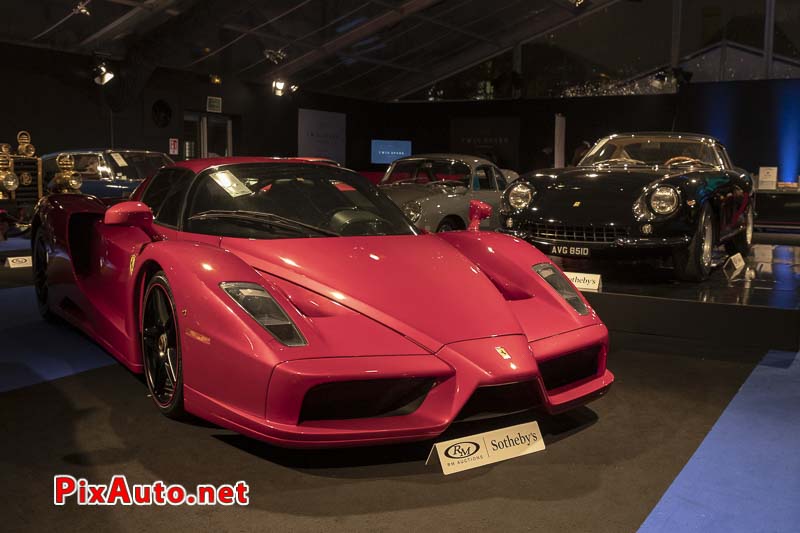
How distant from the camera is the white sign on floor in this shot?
6.46 meters

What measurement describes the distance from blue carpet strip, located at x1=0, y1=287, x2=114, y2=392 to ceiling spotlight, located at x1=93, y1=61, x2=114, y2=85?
312 inches

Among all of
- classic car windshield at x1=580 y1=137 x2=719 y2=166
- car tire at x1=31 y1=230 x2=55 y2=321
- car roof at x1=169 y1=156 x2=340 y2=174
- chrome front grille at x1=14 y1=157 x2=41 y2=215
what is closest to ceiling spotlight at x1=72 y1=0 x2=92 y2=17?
chrome front grille at x1=14 y1=157 x2=41 y2=215

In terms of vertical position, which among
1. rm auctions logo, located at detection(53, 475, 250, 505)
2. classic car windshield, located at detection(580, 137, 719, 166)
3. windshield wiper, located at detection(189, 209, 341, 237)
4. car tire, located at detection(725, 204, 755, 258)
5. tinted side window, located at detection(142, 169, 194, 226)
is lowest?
rm auctions logo, located at detection(53, 475, 250, 505)

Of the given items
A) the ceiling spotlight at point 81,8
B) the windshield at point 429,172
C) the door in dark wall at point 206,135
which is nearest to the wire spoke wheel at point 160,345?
the windshield at point 429,172

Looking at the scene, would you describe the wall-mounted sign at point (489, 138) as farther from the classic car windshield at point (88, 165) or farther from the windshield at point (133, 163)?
the classic car windshield at point (88, 165)

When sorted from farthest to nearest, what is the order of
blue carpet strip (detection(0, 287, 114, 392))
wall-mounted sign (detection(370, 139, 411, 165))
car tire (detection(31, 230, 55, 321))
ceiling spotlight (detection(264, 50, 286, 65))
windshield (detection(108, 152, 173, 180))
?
wall-mounted sign (detection(370, 139, 411, 165)) < ceiling spotlight (detection(264, 50, 286, 65)) < windshield (detection(108, 152, 173, 180)) < car tire (detection(31, 230, 55, 321)) < blue carpet strip (detection(0, 287, 114, 392))

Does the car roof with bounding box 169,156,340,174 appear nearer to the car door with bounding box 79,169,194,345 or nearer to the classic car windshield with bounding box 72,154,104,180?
the car door with bounding box 79,169,194,345

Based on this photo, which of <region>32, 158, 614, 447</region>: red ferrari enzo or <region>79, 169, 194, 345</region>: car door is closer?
<region>32, 158, 614, 447</region>: red ferrari enzo

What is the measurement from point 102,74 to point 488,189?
7.10 m

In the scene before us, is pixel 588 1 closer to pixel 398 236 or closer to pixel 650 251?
pixel 650 251

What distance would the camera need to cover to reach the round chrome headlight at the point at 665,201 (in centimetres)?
463

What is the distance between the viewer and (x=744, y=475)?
2439 millimetres

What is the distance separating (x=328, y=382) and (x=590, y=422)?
125 cm

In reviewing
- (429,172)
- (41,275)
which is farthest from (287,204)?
(429,172)
